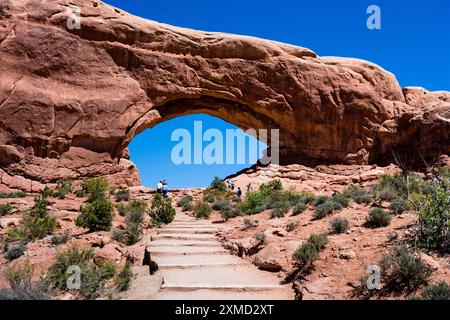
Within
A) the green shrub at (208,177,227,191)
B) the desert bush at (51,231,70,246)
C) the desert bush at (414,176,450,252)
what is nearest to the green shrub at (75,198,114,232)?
the desert bush at (51,231,70,246)

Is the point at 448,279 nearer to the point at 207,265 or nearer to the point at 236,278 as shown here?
the point at 236,278

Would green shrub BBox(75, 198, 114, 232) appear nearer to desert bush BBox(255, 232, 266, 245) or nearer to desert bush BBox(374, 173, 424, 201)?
desert bush BBox(255, 232, 266, 245)

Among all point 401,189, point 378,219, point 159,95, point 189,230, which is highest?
point 159,95

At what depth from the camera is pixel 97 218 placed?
1055 cm

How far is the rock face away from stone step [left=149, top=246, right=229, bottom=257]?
1261cm

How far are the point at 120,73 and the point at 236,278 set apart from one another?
57.2ft

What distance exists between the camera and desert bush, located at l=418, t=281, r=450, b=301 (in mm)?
4633

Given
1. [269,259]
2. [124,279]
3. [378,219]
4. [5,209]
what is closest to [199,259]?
[269,259]

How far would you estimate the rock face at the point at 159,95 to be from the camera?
63.9 ft

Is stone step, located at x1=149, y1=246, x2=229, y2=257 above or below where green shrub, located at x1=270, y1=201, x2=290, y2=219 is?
below

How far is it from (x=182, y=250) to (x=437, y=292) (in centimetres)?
528

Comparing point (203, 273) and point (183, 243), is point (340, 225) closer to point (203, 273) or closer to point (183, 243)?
point (203, 273)

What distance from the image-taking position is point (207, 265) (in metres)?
7.54

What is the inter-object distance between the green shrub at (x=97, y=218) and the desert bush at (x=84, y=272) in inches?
92.7
